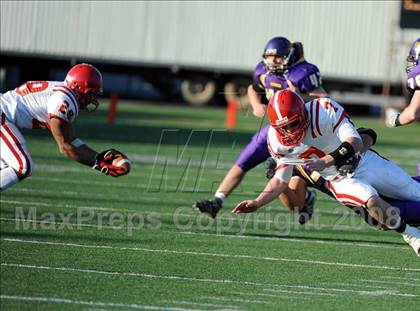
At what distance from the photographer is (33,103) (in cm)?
673

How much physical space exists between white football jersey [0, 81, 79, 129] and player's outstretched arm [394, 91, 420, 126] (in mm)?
2509

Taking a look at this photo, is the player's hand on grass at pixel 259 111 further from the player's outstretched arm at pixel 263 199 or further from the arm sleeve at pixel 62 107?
the arm sleeve at pixel 62 107

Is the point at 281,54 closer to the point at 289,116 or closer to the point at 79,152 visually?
the point at 289,116

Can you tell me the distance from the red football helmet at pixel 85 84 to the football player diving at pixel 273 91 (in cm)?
157

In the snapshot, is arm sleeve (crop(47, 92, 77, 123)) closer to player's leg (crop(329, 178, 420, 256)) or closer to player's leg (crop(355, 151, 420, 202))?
player's leg (crop(329, 178, 420, 256))

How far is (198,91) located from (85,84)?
72.2 ft

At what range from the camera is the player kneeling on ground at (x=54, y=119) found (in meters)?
6.39

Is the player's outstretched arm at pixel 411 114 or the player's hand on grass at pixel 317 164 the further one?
Answer: the player's outstretched arm at pixel 411 114

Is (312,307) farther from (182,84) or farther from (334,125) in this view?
(182,84)

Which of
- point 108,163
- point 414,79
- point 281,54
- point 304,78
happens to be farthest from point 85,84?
point 414,79

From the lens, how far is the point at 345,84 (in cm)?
2792

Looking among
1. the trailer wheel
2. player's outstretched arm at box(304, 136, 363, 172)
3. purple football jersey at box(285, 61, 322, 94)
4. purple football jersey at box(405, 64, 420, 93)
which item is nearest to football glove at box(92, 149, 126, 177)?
player's outstretched arm at box(304, 136, 363, 172)

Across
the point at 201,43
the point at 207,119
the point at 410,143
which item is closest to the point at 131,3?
the point at 201,43

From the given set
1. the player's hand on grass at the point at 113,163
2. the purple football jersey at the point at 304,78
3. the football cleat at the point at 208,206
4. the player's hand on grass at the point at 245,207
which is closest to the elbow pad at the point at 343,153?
the player's hand on grass at the point at 245,207
